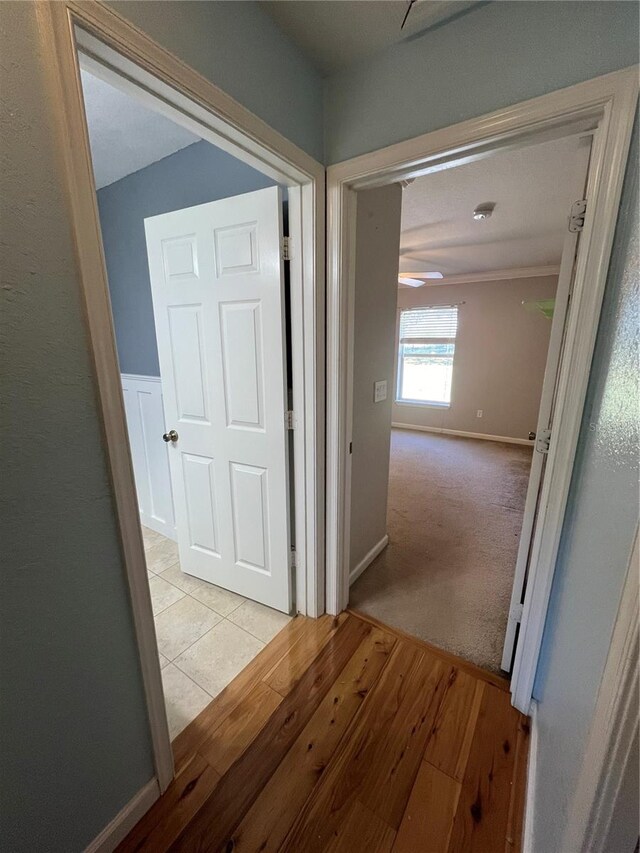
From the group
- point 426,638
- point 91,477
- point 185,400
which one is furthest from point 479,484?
point 91,477

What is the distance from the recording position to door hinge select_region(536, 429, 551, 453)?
1210 mm

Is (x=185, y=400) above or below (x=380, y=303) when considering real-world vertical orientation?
below

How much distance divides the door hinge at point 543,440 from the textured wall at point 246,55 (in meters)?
1.35

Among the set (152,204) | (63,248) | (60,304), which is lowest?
(60,304)

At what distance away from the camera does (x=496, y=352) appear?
4973 millimetres

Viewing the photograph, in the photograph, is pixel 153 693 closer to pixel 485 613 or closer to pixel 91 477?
pixel 91 477

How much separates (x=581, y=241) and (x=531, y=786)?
170 cm

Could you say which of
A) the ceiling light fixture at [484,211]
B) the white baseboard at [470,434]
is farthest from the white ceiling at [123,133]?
the white baseboard at [470,434]

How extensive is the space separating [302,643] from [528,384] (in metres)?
4.64

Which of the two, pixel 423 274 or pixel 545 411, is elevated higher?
pixel 423 274

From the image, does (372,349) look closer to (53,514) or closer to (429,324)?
(53,514)

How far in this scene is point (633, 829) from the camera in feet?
1.60

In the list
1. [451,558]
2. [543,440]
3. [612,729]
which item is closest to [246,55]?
→ [543,440]

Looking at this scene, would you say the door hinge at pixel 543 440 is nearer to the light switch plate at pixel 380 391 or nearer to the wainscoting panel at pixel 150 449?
the light switch plate at pixel 380 391
